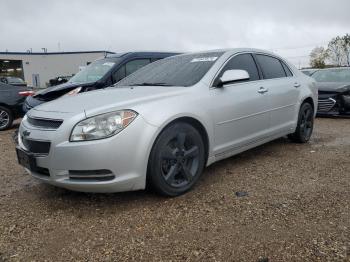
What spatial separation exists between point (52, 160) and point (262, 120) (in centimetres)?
259

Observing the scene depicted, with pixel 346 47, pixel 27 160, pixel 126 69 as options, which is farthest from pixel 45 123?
pixel 346 47

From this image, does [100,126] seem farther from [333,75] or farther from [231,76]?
[333,75]

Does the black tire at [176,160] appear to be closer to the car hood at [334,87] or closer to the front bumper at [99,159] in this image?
the front bumper at [99,159]

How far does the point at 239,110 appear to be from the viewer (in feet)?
13.6

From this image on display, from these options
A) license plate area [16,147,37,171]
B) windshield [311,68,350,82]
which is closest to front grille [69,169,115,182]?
license plate area [16,147,37,171]

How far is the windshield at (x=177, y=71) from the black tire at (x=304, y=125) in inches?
76.6

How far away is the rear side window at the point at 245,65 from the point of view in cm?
436

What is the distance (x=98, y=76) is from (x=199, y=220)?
15.9ft

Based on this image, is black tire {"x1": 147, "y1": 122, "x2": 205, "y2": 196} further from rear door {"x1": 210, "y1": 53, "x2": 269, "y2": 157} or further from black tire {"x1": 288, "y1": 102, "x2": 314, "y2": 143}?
black tire {"x1": 288, "y1": 102, "x2": 314, "y2": 143}

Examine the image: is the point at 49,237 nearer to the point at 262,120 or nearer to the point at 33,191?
the point at 33,191

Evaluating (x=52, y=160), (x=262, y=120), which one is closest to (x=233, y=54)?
(x=262, y=120)

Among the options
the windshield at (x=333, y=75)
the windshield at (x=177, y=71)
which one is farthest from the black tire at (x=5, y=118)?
the windshield at (x=333, y=75)

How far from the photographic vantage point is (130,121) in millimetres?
3168

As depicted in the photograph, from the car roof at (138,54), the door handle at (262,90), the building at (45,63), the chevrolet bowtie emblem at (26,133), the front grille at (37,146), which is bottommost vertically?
the building at (45,63)
